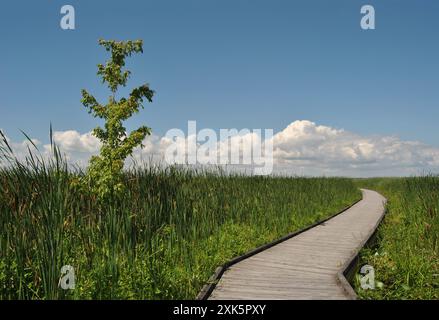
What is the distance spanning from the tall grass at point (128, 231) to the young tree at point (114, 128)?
0.41m

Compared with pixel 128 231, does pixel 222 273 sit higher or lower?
lower

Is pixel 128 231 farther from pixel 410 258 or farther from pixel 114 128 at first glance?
pixel 410 258

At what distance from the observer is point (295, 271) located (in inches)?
307

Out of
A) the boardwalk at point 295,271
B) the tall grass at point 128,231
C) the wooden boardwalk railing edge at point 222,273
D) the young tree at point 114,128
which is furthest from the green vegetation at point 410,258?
the young tree at point 114,128

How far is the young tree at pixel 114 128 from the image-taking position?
9.09 metres

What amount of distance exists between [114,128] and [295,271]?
4.87m

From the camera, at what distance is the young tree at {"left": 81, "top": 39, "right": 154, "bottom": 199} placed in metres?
9.09

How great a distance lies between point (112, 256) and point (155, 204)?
3.32 m

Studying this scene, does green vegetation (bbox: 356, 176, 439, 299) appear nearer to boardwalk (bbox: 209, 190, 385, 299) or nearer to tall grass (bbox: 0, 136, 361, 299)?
boardwalk (bbox: 209, 190, 385, 299)

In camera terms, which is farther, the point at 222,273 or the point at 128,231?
the point at 222,273

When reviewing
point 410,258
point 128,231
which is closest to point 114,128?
point 128,231

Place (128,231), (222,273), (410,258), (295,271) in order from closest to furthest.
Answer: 1. (128,231)
2. (222,273)
3. (295,271)
4. (410,258)
